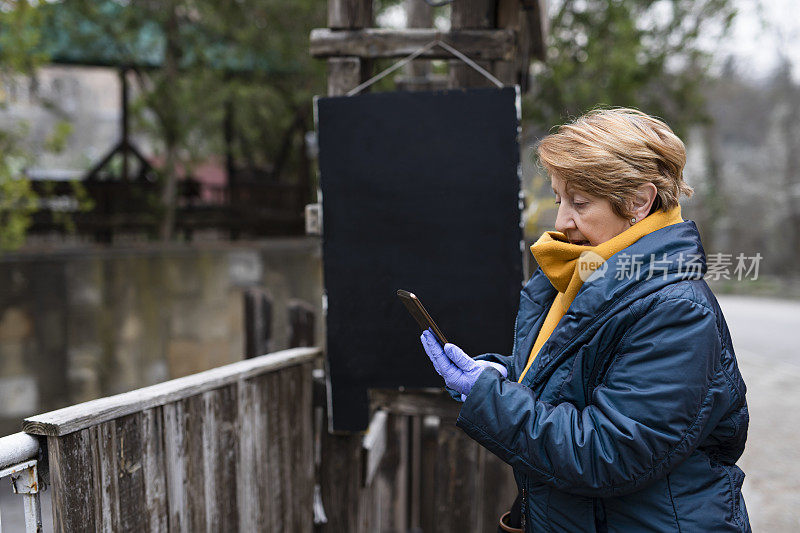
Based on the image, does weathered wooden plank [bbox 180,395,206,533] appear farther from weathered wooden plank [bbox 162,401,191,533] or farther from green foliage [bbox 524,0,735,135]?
green foliage [bbox 524,0,735,135]

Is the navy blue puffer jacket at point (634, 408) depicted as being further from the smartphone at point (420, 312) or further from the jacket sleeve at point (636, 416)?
the smartphone at point (420, 312)

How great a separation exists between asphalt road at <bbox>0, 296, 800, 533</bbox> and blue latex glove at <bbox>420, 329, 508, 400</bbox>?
13.6 ft

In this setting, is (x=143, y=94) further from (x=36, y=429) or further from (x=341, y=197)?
(x=36, y=429)

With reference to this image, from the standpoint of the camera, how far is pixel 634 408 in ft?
4.56

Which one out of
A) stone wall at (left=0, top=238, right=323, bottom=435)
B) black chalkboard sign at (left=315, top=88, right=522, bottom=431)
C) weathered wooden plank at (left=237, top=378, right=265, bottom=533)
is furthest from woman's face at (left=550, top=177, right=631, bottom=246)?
stone wall at (left=0, top=238, right=323, bottom=435)

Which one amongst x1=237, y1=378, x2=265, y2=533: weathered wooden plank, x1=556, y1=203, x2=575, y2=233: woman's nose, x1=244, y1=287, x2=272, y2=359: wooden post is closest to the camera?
x1=556, y1=203, x2=575, y2=233: woman's nose

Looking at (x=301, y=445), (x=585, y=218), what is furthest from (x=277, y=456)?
(x=585, y=218)

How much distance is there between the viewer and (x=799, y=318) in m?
14.8

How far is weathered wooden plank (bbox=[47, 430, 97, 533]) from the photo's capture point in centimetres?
181

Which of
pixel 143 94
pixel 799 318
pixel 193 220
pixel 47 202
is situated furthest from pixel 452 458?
pixel 799 318

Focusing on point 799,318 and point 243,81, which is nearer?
point 243,81

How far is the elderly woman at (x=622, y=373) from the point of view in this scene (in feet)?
4.58

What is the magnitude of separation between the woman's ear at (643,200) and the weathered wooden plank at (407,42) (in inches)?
62.7

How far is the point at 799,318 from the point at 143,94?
14416 millimetres
